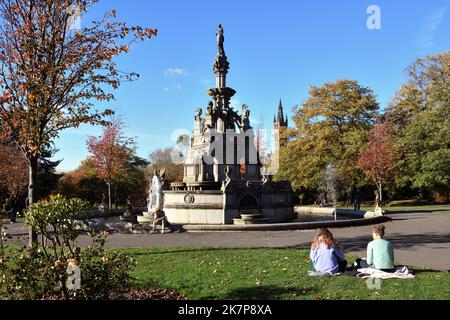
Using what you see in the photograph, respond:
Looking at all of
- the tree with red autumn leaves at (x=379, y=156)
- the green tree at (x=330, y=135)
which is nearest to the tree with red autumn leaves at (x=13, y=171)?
the green tree at (x=330, y=135)

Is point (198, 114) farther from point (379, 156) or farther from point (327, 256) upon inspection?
point (379, 156)

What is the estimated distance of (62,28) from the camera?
10.8 m

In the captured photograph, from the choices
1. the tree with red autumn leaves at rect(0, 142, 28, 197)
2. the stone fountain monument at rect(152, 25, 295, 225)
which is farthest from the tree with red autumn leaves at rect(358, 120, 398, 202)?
the tree with red autumn leaves at rect(0, 142, 28, 197)

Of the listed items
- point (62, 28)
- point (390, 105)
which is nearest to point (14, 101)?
point (62, 28)

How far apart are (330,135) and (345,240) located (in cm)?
3057

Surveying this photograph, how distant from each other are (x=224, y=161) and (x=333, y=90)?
25702mm

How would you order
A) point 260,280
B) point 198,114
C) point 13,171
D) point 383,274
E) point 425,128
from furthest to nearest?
1. point 425,128
2. point 13,171
3. point 198,114
4. point 260,280
5. point 383,274

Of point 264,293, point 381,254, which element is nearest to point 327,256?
point 381,254

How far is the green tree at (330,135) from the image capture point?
41.9m

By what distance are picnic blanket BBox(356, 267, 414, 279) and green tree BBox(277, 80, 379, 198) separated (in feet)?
113

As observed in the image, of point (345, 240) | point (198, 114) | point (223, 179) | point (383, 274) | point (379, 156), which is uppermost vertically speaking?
point (198, 114)

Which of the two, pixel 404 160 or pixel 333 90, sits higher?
pixel 333 90

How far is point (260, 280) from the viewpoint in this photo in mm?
7801
